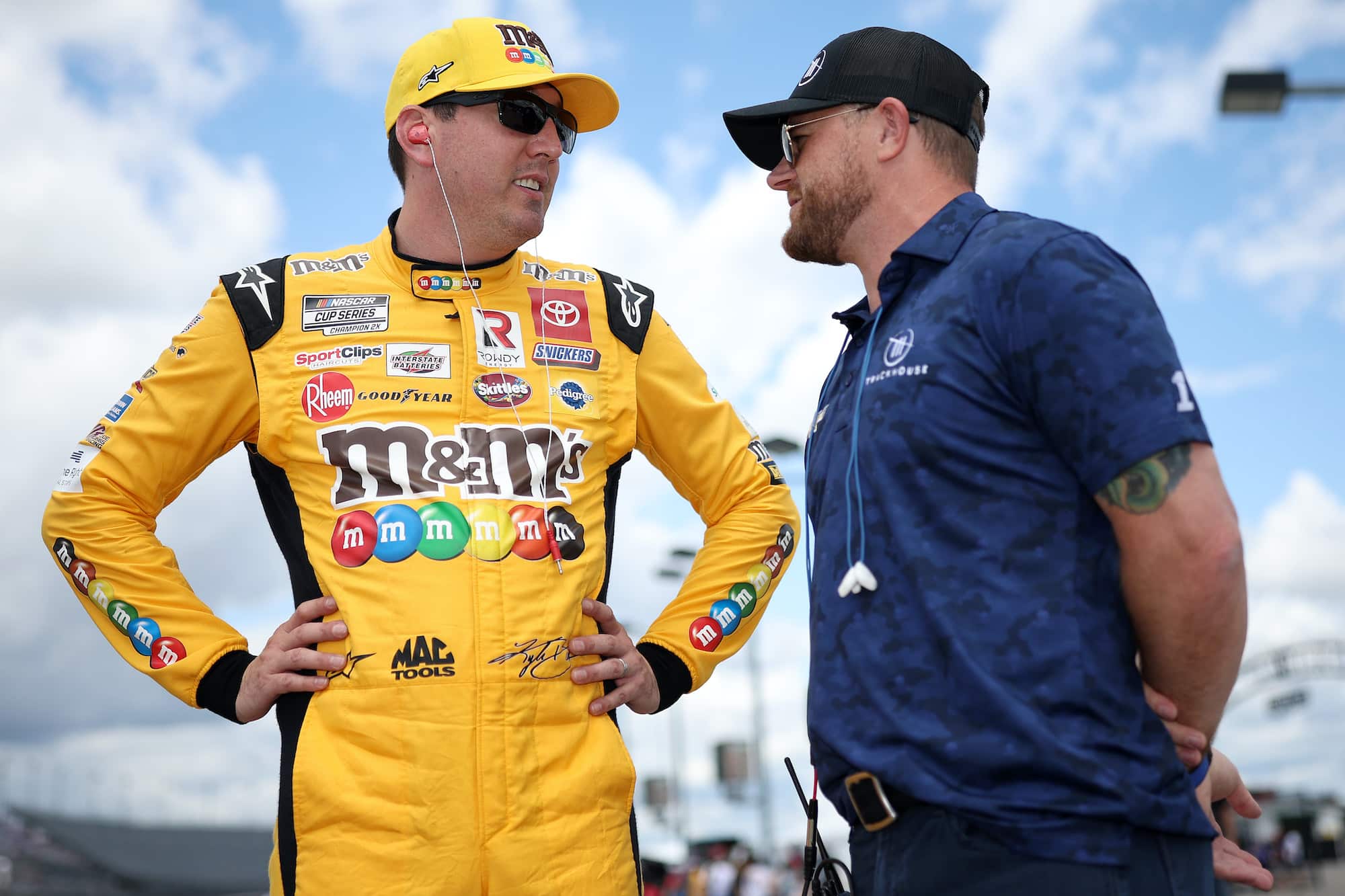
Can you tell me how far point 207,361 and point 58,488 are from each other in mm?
505

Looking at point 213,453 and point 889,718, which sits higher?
point 213,453

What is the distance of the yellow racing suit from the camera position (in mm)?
2758

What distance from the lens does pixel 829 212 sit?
9.36 feet

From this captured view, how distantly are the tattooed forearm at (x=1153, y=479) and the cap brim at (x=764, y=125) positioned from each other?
1280mm

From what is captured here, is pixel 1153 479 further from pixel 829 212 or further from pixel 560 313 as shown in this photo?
pixel 560 313

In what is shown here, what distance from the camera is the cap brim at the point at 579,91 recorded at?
132 inches

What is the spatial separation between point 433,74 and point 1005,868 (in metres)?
2.61

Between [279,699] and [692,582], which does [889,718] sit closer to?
[692,582]

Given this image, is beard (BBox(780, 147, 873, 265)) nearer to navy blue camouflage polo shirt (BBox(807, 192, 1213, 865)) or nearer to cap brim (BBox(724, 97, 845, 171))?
cap brim (BBox(724, 97, 845, 171))

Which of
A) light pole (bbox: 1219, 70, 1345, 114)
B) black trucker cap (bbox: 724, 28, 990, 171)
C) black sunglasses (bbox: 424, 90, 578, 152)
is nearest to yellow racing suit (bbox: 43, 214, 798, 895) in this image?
black sunglasses (bbox: 424, 90, 578, 152)

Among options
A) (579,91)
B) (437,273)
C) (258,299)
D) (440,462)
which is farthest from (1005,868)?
(579,91)

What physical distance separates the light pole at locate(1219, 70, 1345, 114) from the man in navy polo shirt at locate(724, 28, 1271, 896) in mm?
5873

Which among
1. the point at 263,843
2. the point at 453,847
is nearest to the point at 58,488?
the point at 453,847

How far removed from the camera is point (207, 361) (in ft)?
10.3
